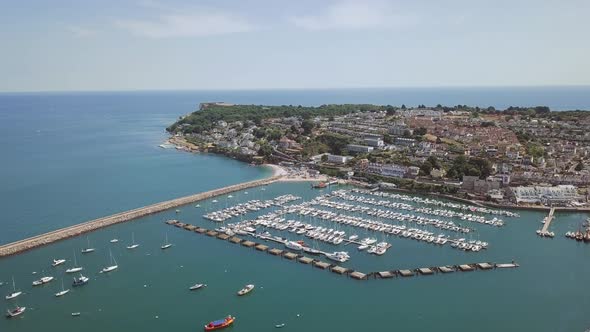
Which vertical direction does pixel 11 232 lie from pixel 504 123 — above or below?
below

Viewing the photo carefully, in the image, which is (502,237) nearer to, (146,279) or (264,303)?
(264,303)

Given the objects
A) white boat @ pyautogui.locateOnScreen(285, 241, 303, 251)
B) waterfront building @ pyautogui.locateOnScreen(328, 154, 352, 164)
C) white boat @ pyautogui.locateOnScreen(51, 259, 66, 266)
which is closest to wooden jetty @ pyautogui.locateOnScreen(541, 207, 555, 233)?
white boat @ pyautogui.locateOnScreen(285, 241, 303, 251)

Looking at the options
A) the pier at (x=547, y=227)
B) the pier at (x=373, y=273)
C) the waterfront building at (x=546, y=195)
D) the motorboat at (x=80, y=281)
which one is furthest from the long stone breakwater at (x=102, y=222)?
the pier at (x=547, y=227)

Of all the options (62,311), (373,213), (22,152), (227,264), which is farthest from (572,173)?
(22,152)

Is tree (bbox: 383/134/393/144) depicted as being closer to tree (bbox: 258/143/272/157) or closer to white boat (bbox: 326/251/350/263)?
tree (bbox: 258/143/272/157)

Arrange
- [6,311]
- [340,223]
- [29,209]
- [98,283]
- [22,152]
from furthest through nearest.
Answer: [22,152] → [29,209] → [340,223] → [98,283] → [6,311]

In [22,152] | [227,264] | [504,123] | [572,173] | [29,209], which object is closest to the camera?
[227,264]
